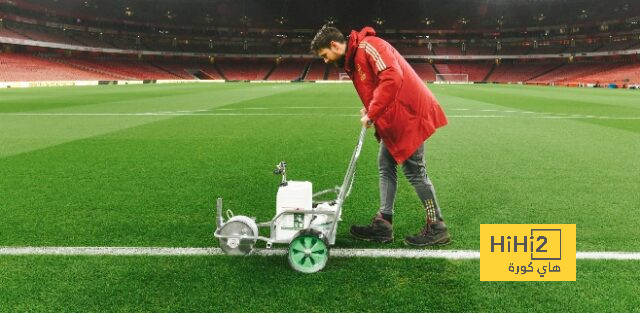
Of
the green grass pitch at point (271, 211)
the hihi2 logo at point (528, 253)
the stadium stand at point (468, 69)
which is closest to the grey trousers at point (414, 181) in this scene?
the green grass pitch at point (271, 211)

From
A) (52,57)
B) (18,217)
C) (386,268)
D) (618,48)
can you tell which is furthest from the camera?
(618,48)

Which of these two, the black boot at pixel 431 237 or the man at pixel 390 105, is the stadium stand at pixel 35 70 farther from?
the black boot at pixel 431 237

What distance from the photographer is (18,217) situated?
4797 mm

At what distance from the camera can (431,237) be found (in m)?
4.09

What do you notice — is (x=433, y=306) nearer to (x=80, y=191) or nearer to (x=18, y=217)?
(x=18, y=217)

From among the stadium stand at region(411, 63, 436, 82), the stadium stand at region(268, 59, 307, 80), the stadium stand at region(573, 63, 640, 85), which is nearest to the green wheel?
the stadium stand at region(573, 63, 640, 85)

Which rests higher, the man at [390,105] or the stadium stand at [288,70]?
the stadium stand at [288,70]

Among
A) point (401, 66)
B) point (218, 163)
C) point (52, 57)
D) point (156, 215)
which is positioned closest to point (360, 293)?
point (401, 66)

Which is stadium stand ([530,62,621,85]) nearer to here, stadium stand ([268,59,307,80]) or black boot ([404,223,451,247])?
stadium stand ([268,59,307,80])

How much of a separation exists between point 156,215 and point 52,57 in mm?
72820

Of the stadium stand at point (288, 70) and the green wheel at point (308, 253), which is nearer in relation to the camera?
the green wheel at point (308, 253)

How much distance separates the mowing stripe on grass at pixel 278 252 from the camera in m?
3.82

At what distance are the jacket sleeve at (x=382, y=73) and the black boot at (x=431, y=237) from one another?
3.76 feet

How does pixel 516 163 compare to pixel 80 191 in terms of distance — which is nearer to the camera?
pixel 80 191
